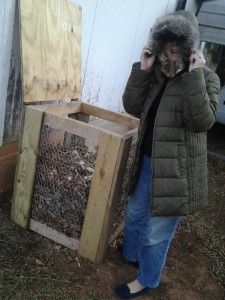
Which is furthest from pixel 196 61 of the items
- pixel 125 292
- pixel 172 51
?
pixel 125 292

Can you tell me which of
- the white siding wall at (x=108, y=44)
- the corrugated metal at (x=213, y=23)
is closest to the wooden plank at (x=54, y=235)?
the white siding wall at (x=108, y=44)

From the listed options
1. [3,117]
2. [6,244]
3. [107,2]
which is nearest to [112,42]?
[107,2]

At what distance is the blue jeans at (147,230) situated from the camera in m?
2.26

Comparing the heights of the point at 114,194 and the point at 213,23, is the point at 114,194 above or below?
below

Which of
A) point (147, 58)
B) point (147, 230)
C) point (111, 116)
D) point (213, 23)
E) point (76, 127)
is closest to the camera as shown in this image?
point (147, 58)

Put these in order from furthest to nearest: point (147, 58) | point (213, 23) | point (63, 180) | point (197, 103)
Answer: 1. point (213, 23)
2. point (63, 180)
3. point (147, 58)
4. point (197, 103)

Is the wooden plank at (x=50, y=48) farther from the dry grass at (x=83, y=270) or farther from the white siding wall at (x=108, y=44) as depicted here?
the dry grass at (x=83, y=270)

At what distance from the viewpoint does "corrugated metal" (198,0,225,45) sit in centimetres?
577

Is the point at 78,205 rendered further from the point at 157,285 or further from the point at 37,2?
the point at 37,2

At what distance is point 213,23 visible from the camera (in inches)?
231

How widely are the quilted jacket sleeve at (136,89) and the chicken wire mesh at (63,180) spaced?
41 centimetres

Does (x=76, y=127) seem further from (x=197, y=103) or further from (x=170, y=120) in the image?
(x=197, y=103)

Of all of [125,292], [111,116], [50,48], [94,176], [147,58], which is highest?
[147,58]

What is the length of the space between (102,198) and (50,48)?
1399mm
